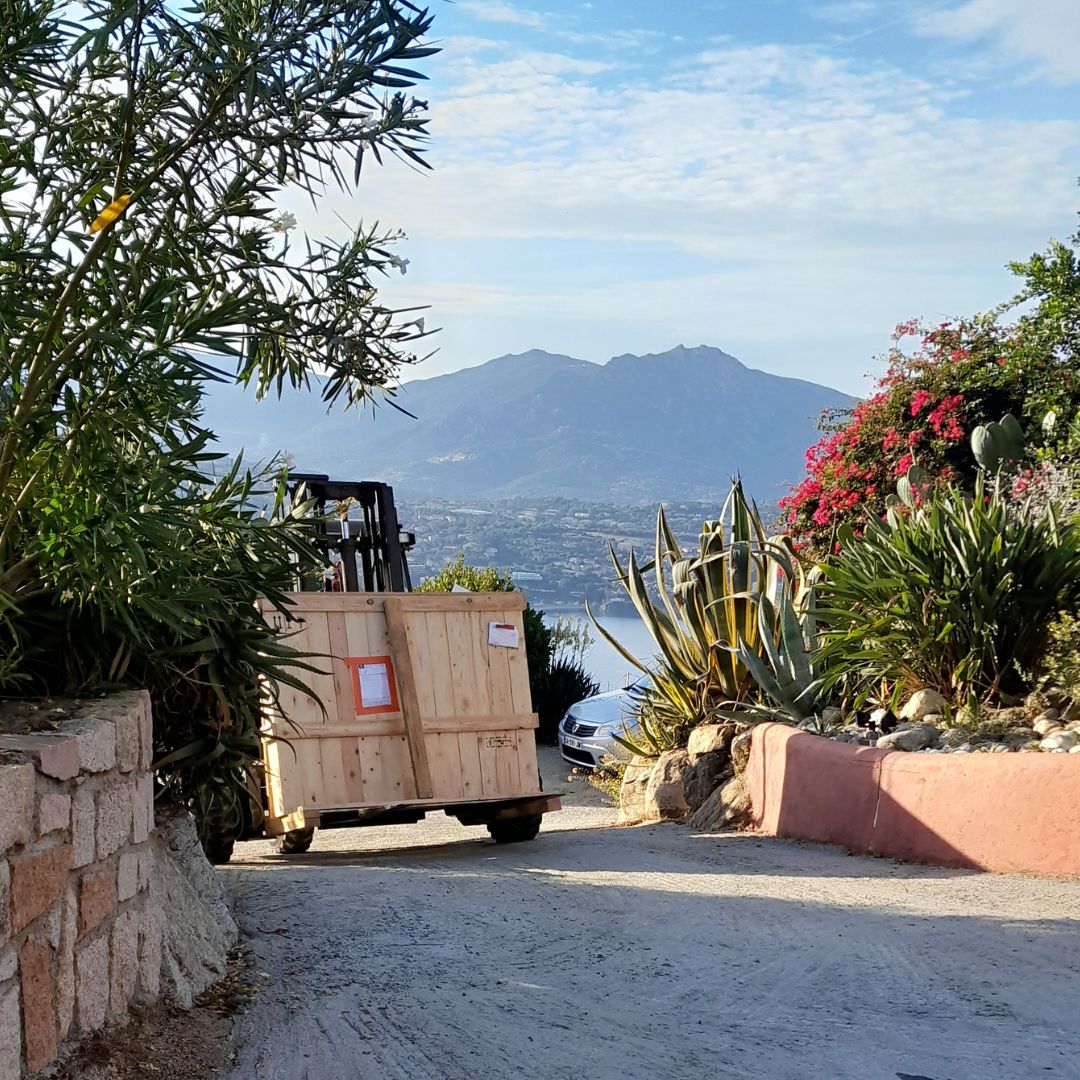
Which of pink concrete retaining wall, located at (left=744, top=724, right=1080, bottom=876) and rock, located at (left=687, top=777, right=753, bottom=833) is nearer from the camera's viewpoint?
Answer: pink concrete retaining wall, located at (left=744, top=724, right=1080, bottom=876)

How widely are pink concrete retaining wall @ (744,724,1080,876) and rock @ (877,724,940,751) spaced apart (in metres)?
0.15

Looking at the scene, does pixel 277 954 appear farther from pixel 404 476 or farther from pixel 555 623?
pixel 404 476

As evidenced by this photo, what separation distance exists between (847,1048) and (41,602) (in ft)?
10.3

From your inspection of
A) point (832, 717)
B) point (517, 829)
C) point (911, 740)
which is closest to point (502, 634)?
point (517, 829)

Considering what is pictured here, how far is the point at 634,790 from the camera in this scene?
11.3m

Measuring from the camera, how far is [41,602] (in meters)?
4.65

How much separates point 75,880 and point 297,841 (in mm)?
5253

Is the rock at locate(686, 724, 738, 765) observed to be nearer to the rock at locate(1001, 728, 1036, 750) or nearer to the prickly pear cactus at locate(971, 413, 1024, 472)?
the rock at locate(1001, 728, 1036, 750)

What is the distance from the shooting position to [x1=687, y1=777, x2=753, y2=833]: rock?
952 centimetres

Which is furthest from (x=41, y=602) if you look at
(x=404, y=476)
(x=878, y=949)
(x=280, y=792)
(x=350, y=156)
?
(x=404, y=476)

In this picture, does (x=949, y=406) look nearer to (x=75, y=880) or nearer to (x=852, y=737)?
(x=852, y=737)

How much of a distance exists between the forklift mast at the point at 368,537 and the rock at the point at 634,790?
254 centimetres

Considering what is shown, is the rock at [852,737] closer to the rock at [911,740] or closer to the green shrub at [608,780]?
the rock at [911,740]

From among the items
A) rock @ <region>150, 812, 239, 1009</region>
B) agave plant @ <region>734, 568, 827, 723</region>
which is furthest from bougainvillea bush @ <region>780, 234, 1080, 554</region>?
rock @ <region>150, 812, 239, 1009</region>
